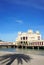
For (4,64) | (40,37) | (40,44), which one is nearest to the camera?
(4,64)

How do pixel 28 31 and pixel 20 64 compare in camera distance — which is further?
pixel 28 31

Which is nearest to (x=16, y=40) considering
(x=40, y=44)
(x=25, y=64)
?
(x=40, y=44)

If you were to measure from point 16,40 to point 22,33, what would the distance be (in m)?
6.78

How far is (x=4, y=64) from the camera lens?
58.6 ft

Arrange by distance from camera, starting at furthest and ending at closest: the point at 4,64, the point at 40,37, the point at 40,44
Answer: the point at 40,37 < the point at 40,44 < the point at 4,64

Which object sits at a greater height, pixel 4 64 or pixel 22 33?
pixel 22 33

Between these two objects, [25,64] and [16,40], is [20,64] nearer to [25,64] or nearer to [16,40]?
[25,64]

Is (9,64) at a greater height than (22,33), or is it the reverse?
(22,33)

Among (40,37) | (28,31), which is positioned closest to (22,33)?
(28,31)

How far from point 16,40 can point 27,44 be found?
1060 cm

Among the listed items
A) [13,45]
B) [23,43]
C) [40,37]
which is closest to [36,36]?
[40,37]

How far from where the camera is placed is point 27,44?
361ft

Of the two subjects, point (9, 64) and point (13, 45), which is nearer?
point (9, 64)

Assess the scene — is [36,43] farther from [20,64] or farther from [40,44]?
[20,64]
